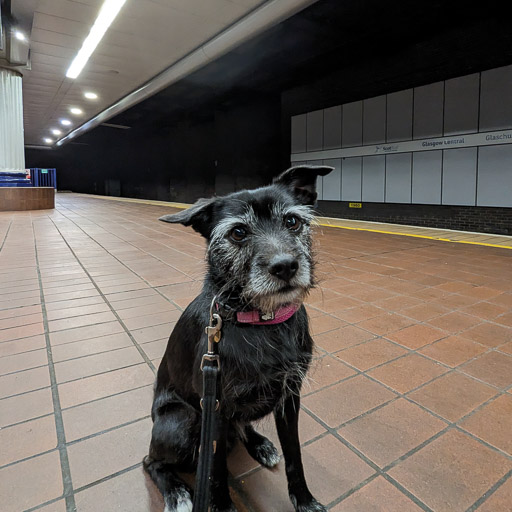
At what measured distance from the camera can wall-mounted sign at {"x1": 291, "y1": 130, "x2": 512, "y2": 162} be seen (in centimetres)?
871

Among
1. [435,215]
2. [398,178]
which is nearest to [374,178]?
[398,178]

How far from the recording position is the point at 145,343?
110 inches

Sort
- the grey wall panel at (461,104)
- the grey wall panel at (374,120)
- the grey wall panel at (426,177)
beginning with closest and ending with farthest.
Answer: the grey wall panel at (461,104) < the grey wall panel at (426,177) < the grey wall panel at (374,120)

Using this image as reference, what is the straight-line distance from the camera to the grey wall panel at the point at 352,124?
11711 millimetres

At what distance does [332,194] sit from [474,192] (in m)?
4.55

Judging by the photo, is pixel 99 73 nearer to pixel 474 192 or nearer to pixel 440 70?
pixel 440 70

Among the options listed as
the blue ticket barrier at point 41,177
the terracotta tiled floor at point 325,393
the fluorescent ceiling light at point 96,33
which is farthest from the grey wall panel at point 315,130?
the blue ticket barrier at point 41,177

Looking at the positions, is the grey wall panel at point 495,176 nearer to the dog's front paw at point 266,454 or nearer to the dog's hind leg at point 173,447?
the dog's front paw at point 266,454

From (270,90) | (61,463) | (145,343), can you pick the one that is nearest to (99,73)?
(270,90)

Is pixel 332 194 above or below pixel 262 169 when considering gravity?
below

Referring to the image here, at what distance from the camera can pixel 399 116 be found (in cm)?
1069

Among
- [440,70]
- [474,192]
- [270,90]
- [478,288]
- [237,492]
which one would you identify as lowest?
[237,492]

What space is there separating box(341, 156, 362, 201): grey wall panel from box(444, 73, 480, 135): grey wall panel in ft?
9.36

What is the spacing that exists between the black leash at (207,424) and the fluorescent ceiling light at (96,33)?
9.79 m
